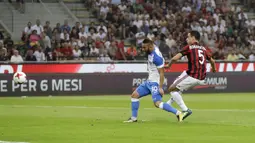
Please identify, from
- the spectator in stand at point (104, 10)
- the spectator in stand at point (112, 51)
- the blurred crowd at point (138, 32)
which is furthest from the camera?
the spectator in stand at point (104, 10)

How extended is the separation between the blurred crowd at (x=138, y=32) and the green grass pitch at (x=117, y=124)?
9.53m

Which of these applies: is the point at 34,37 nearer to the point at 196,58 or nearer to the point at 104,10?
the point at 104,10

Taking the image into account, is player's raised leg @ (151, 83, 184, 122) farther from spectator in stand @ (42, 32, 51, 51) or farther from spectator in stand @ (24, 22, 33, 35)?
spectator in stand @ (24, 22, 33, 35)

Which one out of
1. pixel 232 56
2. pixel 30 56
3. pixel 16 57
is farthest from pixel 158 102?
pixel 232 56

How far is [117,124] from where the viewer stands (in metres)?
18.0

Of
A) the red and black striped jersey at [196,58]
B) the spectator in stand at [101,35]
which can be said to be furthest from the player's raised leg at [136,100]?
the spectator in stand at [101,35]

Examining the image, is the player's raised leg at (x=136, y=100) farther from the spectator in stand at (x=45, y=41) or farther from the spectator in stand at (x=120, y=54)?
the spectator in stand at (x=120, y=54)

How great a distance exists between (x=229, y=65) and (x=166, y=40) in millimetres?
4001

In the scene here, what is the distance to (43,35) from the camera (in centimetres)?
3619

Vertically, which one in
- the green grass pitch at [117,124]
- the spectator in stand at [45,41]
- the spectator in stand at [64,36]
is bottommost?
the green grass pitch at [117,124]

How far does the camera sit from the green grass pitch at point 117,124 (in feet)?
47.7

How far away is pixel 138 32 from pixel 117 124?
73.9ft

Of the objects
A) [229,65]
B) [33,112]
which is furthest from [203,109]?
[229,65]

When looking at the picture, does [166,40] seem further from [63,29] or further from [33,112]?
[33,112]
